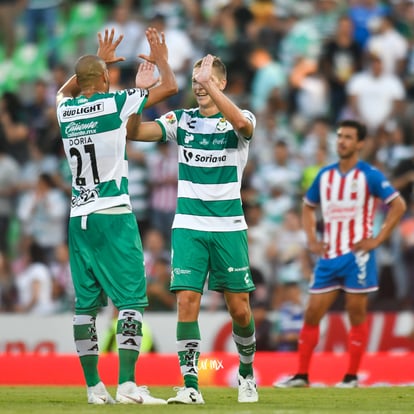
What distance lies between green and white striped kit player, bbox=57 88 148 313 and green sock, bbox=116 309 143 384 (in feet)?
0.32

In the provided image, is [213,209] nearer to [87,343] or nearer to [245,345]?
[245,345]

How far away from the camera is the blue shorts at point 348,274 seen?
14180mm

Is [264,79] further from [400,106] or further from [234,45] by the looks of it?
[400,106]

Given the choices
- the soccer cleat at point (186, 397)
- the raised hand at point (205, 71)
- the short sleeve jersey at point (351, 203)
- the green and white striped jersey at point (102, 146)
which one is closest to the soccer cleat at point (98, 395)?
the soccer cleat at point (186, 397)

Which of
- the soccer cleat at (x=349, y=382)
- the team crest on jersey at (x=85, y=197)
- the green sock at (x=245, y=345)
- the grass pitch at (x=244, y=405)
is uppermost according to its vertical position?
the team crest on jersey at (x=85, y=197)

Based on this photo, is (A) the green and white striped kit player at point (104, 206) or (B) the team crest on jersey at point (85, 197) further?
(B) the team crest on jersey at point (85, 197)

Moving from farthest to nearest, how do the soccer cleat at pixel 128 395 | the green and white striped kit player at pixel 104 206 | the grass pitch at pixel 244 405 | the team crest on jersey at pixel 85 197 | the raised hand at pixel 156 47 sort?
the raised hand at pixel 156 47, the team crest on jersey at pixel 85 197, the green and white striped kit player at pixel 104 206, the soccer cleat at pixel 128 395, the grass pitch at pixel 244 405

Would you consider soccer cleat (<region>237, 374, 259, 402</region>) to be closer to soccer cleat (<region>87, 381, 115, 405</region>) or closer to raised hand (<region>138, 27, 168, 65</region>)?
soccer cleat (<region>87, 381, 115, 405</region>)

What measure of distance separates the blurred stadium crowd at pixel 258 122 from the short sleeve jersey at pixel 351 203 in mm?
3162

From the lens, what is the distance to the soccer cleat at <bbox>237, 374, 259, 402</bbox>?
11.3 metres

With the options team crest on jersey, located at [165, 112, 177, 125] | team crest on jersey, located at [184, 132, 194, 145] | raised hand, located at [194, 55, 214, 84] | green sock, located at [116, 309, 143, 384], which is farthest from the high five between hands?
green sock, located at [116, 309, 143, 384]

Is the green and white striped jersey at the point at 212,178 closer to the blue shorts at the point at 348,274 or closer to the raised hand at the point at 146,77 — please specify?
the raised hand at the point at 146,77

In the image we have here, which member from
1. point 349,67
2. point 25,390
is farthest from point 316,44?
point 25,390

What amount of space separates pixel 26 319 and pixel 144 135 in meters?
7.99
